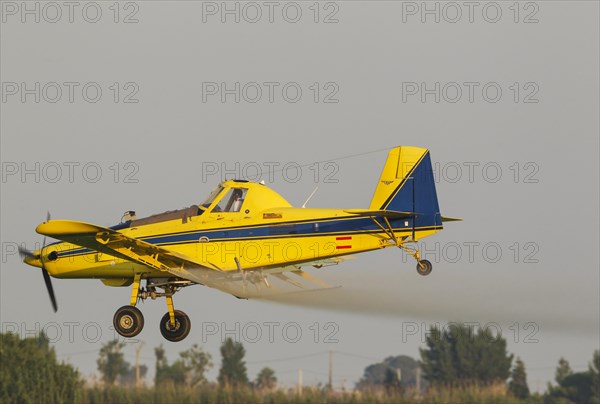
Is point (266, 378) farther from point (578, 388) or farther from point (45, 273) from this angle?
point (45, 273)

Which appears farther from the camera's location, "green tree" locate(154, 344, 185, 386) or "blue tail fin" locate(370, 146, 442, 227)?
"green tree" locate(154, 344, 185, 386)

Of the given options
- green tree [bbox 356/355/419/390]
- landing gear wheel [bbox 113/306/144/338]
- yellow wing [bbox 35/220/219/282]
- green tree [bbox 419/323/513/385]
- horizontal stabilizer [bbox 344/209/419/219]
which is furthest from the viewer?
green tree [bbox 356/355/419/390]

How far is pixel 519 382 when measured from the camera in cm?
10656

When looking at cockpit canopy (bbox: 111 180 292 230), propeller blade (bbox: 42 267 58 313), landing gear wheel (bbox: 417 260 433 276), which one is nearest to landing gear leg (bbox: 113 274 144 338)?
propeller blade (bbox: 42 267 58 313)

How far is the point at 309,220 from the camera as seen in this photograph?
→ 2959 centimetres

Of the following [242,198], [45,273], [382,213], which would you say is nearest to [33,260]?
[45,273]

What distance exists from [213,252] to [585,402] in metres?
75.6

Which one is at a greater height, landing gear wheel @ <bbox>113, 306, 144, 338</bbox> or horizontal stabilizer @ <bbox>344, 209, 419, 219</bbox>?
horizontal stabilizer @ <bbox>344, 209, 419, 219</bbox>

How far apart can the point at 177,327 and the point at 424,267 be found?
21.0 feet

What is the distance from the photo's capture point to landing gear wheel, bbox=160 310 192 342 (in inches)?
1217

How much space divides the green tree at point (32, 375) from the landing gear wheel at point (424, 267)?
37.9 metres

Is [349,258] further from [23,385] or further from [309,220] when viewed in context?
[23,385]

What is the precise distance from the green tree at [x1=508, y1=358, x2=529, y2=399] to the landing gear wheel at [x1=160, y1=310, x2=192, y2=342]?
73.3 meters

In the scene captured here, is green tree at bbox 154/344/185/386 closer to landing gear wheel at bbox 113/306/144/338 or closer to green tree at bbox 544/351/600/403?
green tree at bbox 544/351/600/403
